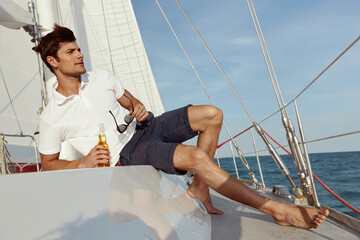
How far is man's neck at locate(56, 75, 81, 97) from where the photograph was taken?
134 cm

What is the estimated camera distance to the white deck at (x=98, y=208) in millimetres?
549

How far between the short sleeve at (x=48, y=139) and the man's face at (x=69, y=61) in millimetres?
230

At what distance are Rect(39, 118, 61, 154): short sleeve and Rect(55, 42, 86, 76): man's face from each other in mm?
230

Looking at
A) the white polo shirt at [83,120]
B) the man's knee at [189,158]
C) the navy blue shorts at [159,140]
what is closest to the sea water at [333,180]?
the navy blue shorts at [159,140]

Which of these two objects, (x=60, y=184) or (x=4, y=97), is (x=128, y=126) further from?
(x=4, y=97)

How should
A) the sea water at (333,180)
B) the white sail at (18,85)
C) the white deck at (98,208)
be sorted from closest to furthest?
the white deck at (98,208)
the white sail at (18,85)
the sea water at (333,180)

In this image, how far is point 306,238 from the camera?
1.13 meters

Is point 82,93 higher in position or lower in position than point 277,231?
higher

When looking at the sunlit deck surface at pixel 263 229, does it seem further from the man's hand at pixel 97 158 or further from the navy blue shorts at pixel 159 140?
the man's hand at pixel 97 158

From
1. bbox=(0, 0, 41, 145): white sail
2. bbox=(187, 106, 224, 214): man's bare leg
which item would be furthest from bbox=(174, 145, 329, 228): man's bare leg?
bbox=(0, 0, 41, 145): white sail

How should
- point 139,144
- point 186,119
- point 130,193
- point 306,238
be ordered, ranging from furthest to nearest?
point 186,119
point 139,144
point 306,238
point 130,193

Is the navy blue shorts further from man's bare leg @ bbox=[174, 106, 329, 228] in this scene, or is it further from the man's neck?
the man's neck

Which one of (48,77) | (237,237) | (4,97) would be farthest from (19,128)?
(237,237)

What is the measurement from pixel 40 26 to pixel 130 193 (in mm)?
1779
